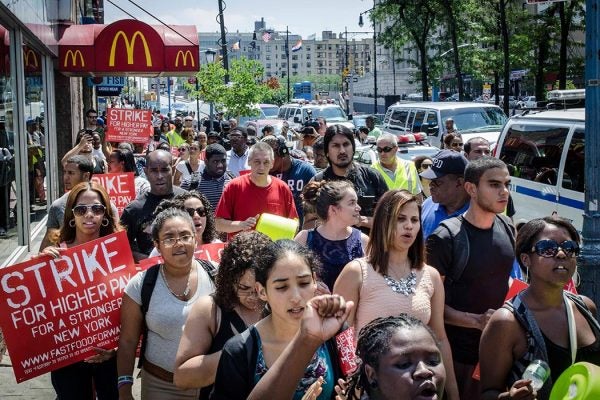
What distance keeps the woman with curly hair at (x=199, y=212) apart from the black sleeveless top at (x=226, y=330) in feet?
5.92

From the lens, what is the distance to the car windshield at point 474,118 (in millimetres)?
19672

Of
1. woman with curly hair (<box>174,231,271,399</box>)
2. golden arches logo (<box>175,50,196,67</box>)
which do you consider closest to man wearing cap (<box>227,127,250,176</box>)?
golden arches logo (<box>175,50,196,67</box>)

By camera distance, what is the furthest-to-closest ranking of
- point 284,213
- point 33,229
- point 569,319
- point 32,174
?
point 32,174
point 33,229
point 284,213
point 569,319

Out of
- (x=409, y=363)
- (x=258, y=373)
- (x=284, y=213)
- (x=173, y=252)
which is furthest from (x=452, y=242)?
(x=284, y=213)

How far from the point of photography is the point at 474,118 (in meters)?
19.9

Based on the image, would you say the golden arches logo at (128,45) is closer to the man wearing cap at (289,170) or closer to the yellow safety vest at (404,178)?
the man wearing cap at (289,170)

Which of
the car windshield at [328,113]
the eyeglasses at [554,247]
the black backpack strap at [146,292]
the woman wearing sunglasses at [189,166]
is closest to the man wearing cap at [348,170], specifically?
the black backpack strap at [146,292]

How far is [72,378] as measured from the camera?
5000mm

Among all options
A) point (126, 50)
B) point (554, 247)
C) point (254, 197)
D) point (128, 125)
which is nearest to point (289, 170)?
point (254, 197)

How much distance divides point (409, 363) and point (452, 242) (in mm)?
2196

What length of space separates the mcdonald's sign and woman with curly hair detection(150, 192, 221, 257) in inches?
211

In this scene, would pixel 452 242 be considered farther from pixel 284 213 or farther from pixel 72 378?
pixel 284 213

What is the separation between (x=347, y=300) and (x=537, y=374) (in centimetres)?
121

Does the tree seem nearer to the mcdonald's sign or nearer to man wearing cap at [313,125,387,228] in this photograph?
the mcdonald's sign
